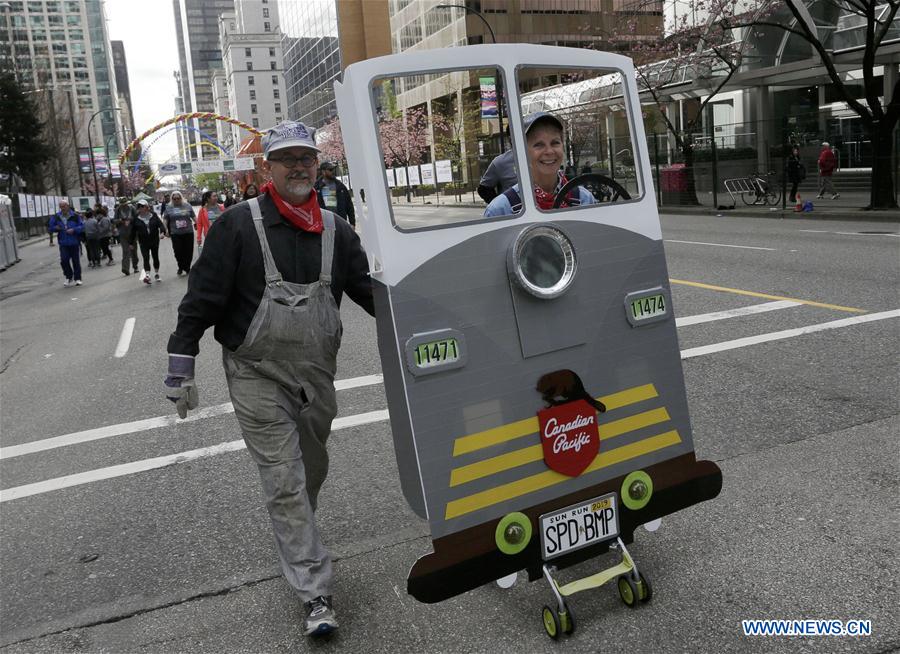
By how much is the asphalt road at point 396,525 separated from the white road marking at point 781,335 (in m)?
0.04

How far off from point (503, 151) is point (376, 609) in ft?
6.42

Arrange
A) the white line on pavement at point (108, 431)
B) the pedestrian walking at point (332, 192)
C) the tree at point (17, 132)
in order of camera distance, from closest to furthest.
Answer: the white line on pavement at point (108, 431) < the pedestrian walking at point (332, 192) < the tree at point (17, 132)

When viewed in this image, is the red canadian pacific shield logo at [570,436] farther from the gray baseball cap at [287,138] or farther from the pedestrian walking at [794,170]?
the pedestrian walking at [794,170]

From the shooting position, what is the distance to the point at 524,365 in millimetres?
3010

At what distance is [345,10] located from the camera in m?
119

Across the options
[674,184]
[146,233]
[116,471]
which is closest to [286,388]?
[116,471]

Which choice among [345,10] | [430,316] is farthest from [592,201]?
[345,10]

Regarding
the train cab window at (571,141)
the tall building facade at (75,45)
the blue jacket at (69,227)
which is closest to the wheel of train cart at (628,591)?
the train cab window at (571,141)

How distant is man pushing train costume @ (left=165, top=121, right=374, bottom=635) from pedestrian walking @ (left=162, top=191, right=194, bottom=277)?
46.1ft

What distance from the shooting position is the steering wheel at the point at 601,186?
3312 mm

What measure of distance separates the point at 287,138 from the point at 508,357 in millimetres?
1238

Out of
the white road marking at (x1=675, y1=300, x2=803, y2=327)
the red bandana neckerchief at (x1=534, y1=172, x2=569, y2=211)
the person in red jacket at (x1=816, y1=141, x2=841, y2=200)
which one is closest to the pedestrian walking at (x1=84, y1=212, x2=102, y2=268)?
the white road marking at (x1=675, y1=300, x2=803, y2=327)

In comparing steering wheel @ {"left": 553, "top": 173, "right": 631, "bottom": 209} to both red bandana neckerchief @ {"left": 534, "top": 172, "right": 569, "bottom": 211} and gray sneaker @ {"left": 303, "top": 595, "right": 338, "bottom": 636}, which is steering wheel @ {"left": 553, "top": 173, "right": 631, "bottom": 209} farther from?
gray sneaker @ {"left": 303, "top": 595, "right": 338, "bottom": 636}

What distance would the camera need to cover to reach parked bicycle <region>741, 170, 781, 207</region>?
2492 centimetres
